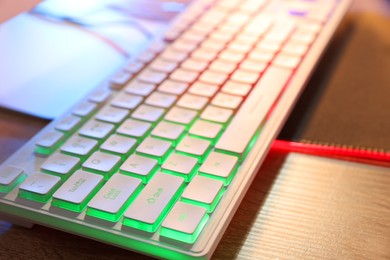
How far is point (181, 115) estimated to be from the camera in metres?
0.47

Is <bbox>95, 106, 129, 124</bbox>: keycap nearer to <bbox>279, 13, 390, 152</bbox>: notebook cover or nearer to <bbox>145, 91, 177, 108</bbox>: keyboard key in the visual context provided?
<bbox>145, 91, 177, 108</bbox>: keyboard key

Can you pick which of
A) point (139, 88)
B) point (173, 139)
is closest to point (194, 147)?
point (173, 139)

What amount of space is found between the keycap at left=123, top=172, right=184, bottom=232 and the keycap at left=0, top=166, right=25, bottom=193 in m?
0.10

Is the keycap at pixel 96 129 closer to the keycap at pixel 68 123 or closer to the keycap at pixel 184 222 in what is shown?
the keycap at pixel 68 123

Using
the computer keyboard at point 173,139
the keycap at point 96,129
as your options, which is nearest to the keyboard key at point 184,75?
the computer keyboard at point 173,139

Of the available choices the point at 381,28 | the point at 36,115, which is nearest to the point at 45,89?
the point at 36,115

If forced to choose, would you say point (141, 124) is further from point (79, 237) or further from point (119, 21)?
point (119, 21)

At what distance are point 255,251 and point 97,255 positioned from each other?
12cm

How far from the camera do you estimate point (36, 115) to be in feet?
1.73

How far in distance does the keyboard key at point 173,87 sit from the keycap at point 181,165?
11 centimetres

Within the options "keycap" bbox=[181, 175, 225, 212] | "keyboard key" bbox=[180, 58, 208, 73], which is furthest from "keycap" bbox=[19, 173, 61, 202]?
"keyboard key" bbox=[180, 58, 208, 73]

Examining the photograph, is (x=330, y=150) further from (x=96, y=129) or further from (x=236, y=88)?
(x=96, y=129)

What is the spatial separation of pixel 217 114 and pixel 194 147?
0.06 meters

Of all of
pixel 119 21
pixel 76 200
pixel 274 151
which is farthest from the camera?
pixel 119 21
